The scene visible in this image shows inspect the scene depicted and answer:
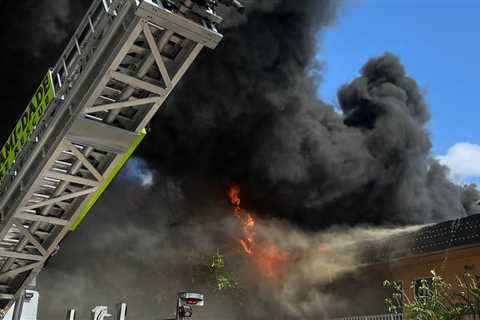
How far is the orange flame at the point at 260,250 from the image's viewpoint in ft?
69.2

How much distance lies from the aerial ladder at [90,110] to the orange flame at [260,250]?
576 inches

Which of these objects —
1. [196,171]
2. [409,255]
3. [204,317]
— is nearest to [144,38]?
[409,255]

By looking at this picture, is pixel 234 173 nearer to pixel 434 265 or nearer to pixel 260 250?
pixel 260 250

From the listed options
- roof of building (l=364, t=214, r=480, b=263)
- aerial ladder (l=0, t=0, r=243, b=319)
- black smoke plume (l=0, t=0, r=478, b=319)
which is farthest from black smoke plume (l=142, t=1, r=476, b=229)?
aerial ladder (l=0, t=0, r=243, b=319)

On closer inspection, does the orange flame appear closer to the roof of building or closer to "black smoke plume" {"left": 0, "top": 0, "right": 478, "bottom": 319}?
"black smoke plume" {"left": 0, "top": 0, "right": 478, "bottom": 319}

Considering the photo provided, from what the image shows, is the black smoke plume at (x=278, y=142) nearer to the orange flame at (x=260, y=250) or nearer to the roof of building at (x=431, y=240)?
the orange flame at (x=260, y=250)

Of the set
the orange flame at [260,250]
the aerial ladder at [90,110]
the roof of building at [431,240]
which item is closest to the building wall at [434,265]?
the roof of building at [431,240]

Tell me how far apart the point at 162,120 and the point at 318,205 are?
9004 millimetres

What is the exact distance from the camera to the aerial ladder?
17.5 ft

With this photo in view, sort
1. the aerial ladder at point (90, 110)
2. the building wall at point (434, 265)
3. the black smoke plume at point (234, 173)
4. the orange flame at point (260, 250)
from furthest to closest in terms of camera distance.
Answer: the black smoke plume at point (234, 173)
the orange flame at point (260, 250)
the building wall at point (434, 265)
the aerial ladder at point (90, 110)

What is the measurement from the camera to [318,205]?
2475 cm

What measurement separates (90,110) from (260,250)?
674 inches

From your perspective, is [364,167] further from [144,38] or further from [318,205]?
[144,38]

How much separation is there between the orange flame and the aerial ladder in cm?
1462
